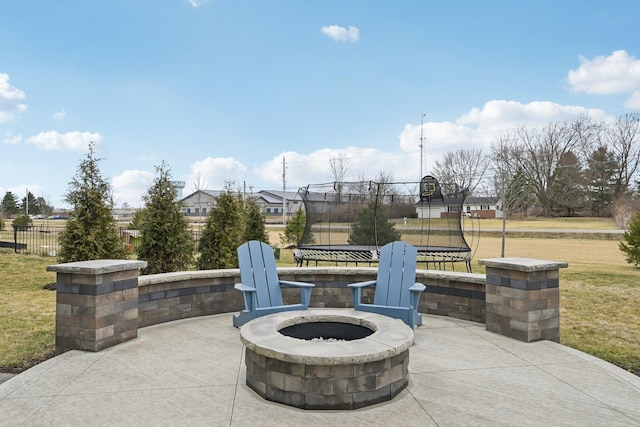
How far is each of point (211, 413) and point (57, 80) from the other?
1015cm

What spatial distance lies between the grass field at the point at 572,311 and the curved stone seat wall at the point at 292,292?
1.10 metres

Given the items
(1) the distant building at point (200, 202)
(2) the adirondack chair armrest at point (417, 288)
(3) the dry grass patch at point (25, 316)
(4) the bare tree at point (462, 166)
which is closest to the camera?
(3) the dry grass patch at point (25, 316)

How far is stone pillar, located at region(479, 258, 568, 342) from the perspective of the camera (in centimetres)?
388

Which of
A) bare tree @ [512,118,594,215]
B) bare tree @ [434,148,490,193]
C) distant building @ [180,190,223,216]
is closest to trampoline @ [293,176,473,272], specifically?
distant building @ [180,190,223,216]

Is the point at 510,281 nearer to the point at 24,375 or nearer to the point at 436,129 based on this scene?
the point at 24,375

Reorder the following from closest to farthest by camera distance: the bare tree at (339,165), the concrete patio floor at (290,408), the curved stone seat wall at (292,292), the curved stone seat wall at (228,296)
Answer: the concrete patio floor at (290,408) < the curved stone seat wall at (228,296) < the curved stone seat wall at (292,292) < the bare tree at (339,165)

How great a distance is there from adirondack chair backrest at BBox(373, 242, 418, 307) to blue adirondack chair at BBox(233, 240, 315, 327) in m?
0.82

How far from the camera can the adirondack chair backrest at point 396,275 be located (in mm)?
4383

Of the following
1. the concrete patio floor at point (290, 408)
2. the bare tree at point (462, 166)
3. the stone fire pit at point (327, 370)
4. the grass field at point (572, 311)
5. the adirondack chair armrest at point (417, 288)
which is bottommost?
the grass field at point (572, 311)

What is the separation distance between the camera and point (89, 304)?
346 centimetres

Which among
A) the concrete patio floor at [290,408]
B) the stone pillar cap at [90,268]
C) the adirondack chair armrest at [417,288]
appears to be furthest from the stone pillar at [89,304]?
the adirondack chair armrest at [417,288]

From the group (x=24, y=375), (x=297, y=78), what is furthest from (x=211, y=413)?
(x=297, y=78)

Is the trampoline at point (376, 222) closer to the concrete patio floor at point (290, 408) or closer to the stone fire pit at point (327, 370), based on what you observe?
the concrete patio floor at point (290, 408)

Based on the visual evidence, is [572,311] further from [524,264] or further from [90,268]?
[90,268]
